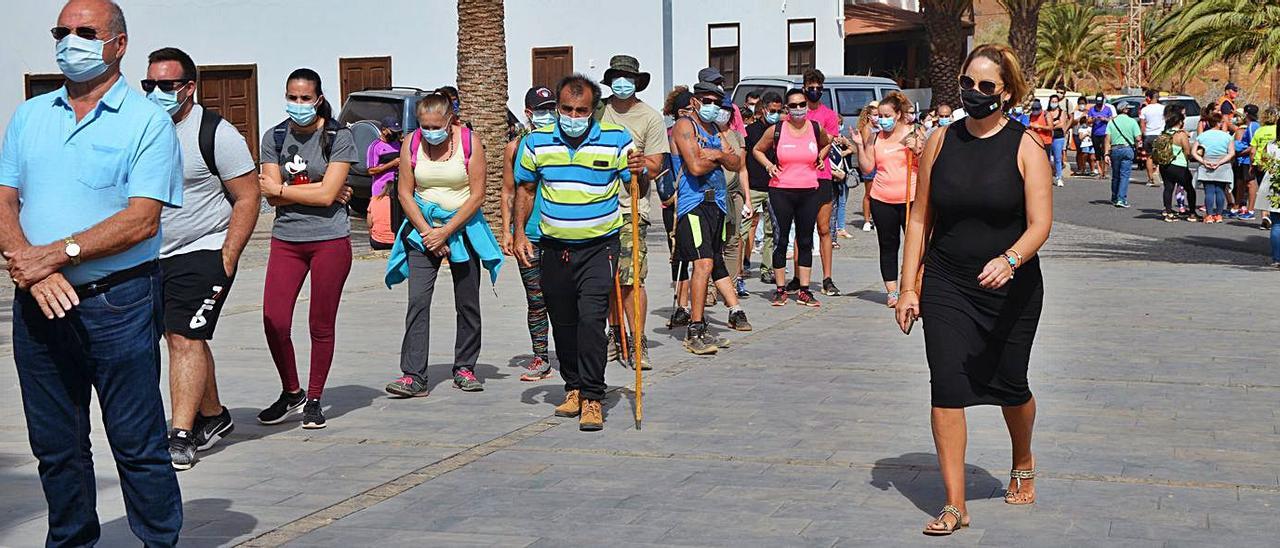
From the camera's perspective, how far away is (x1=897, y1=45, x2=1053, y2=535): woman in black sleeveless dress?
6.06 metres

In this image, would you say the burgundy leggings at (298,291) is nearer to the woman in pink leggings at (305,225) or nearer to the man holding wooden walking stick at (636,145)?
the woman in pink leggings at (305,225)

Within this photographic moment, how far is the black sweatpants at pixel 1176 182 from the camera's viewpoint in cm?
2225

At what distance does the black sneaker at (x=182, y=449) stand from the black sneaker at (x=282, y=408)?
1.02 metres

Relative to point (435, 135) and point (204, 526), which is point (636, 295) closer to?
point (435, 135)

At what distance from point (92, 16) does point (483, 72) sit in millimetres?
12847

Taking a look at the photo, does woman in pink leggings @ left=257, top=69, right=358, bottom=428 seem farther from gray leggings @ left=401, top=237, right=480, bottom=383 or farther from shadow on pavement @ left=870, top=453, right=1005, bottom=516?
shadow on pavement @ left=870, top=453, right=1005, bottom=516

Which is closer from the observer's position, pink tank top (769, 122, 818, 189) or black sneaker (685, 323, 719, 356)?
black sneaker (685, 323, 719, 356)

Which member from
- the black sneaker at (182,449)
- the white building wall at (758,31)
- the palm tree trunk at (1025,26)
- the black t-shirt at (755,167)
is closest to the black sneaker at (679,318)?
the black t-shirt at (755,167)

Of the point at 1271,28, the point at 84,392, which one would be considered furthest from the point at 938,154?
the point at 1271,28

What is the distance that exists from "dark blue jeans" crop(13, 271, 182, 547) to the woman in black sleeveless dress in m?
2.62

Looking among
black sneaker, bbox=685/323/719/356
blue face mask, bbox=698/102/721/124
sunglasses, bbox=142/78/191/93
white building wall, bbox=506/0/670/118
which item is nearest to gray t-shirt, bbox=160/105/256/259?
sunglasses, bbox=142/78/191/93

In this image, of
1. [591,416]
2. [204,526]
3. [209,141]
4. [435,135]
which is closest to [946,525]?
[591,416]

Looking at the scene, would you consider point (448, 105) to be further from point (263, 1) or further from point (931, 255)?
point (263, 1)

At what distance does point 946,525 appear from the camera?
596 centimetres
